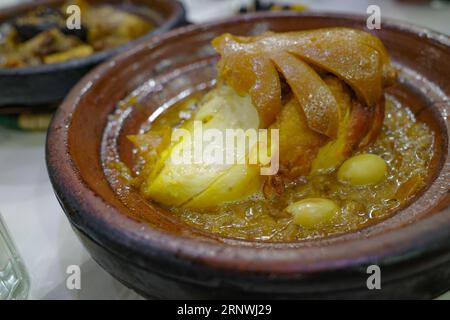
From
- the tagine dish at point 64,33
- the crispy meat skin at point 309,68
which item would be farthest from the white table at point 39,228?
the crispy meat skin at point 309,68

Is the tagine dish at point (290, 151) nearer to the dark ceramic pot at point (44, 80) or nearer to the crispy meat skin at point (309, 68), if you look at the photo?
the crispy meat skin at point (309, 68)

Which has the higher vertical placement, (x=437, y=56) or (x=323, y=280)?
(x=437, y=56)

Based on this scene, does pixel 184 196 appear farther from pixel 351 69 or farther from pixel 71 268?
pixel 351 69

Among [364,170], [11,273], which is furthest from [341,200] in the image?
[11,273]

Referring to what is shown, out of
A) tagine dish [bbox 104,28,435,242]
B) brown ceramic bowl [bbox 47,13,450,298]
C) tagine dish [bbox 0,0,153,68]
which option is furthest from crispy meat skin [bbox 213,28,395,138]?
tagine dish [bbox 0,0,153,68]

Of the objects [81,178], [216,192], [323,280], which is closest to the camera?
[323,280]

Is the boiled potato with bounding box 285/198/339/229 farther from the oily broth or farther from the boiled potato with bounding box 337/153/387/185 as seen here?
the boiled potato with bounding box 337/153/387/185

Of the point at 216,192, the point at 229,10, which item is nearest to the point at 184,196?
the point at 216,192

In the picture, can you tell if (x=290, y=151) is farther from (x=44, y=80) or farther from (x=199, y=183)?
(x=44, y=80)
